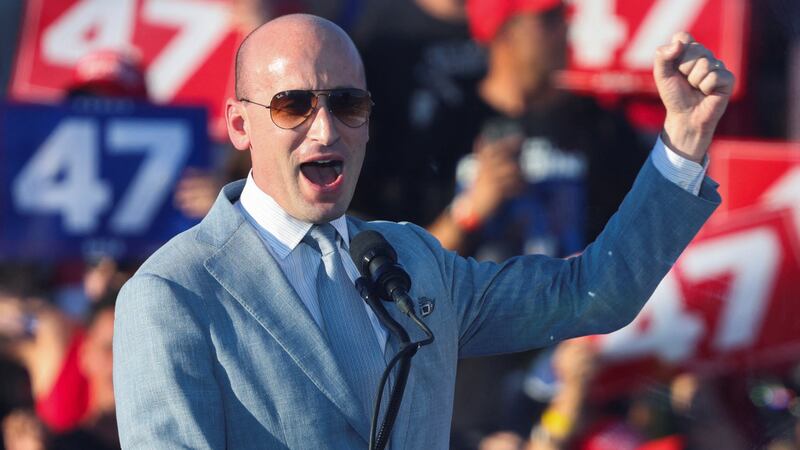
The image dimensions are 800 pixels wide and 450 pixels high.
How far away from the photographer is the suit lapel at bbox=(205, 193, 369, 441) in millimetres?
2104

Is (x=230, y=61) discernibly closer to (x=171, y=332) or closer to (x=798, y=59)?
(x=798, y=59)

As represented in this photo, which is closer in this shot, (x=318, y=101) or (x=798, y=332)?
(x=318, y=101)

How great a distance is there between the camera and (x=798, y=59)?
216 inches

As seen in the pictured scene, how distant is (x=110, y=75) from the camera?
5164 mm

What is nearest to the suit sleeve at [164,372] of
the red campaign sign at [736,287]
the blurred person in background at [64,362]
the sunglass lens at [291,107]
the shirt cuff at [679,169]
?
the sunglass lens at [291,107]

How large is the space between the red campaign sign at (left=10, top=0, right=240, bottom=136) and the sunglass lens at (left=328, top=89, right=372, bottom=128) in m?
3.18

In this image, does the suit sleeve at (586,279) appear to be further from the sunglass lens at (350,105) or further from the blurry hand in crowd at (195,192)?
the blurry hand in crowd at (195,192)

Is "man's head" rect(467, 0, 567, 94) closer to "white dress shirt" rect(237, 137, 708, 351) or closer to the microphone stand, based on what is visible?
"white dress shirt" rect(237, 137, 708, 351)

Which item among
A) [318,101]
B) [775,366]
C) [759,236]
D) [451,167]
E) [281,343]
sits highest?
[318,101]

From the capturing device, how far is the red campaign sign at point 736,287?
5.38m

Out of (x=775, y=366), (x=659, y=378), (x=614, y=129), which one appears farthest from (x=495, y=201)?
(x=775, y=366)

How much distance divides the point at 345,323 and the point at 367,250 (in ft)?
0.42

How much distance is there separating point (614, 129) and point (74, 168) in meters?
2.20

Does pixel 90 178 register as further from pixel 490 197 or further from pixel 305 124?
pixel 305 124
